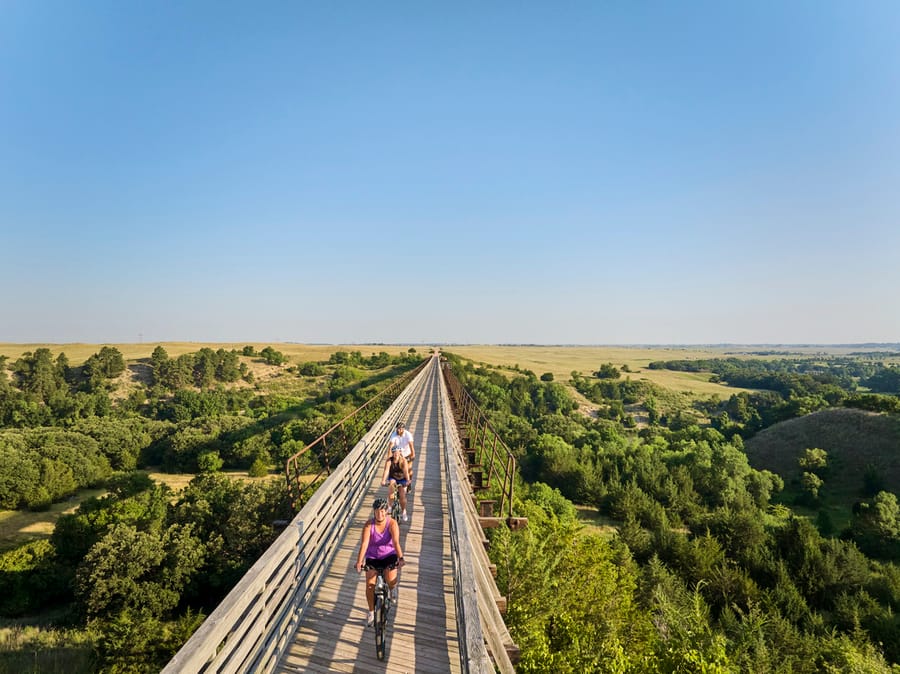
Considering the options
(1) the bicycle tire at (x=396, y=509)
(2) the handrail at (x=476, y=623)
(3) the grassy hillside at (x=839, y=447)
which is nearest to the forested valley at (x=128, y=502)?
(1) the bicycle tire at (x=396, y=509)

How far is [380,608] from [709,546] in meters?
33.1

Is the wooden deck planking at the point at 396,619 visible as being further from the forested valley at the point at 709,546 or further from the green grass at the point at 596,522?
the green grass at the point at 596,522

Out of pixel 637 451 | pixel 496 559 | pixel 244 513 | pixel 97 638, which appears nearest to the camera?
pixel 496 559

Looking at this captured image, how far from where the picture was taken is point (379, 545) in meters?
5.19

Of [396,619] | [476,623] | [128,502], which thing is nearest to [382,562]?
[396,619]

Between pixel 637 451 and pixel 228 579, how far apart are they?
165ft

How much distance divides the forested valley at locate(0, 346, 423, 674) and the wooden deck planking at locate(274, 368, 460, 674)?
104 inches

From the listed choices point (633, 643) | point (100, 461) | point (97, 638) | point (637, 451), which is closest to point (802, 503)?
point (637, 451)

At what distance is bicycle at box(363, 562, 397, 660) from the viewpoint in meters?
4.67

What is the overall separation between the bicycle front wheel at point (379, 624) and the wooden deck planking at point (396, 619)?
0.15 meters

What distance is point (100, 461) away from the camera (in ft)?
153

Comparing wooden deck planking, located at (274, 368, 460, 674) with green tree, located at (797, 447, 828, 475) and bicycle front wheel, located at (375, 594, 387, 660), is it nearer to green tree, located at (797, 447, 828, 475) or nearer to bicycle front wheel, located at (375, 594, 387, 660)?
→ bicycle front wheel, located at (375, 594, 387, 660)

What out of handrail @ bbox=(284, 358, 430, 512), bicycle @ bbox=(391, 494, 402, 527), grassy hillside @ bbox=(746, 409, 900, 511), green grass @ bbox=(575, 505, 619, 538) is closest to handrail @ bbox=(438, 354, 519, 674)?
bicycle @ bbox=(391, 494, 402, 527)

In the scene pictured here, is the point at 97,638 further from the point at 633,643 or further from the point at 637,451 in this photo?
the point at 637,451
